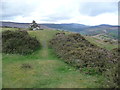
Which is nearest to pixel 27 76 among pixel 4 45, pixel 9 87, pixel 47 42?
pixel 9 87

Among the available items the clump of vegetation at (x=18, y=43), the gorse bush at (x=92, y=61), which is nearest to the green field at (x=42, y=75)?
the gorse bush at (x=92, y=61)

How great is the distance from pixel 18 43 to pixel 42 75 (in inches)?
464

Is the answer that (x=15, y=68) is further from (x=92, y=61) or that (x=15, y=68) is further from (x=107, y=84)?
(x=107, y=84)

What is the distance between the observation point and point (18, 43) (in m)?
29.1

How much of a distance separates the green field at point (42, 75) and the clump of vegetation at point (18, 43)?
1734 mm

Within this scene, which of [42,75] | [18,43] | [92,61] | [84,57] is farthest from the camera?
[18,43]

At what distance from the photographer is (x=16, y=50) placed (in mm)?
27562

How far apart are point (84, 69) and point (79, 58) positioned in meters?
3.23

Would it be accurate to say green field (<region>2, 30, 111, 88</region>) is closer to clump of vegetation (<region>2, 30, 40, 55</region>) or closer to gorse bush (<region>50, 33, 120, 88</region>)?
gorse bush (<region>50, 33, 120, 88</region>)

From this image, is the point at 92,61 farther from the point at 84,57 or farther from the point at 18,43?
the point at 18,43

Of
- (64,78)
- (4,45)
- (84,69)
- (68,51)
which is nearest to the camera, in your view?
(64,78)

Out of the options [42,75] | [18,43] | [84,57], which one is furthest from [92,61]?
[18,43]

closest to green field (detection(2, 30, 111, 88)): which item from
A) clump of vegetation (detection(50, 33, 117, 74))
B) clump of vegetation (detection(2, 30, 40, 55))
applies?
clump of vegetation (detection(50, 33, 117, 74))

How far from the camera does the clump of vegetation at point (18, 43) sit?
27456 mm
